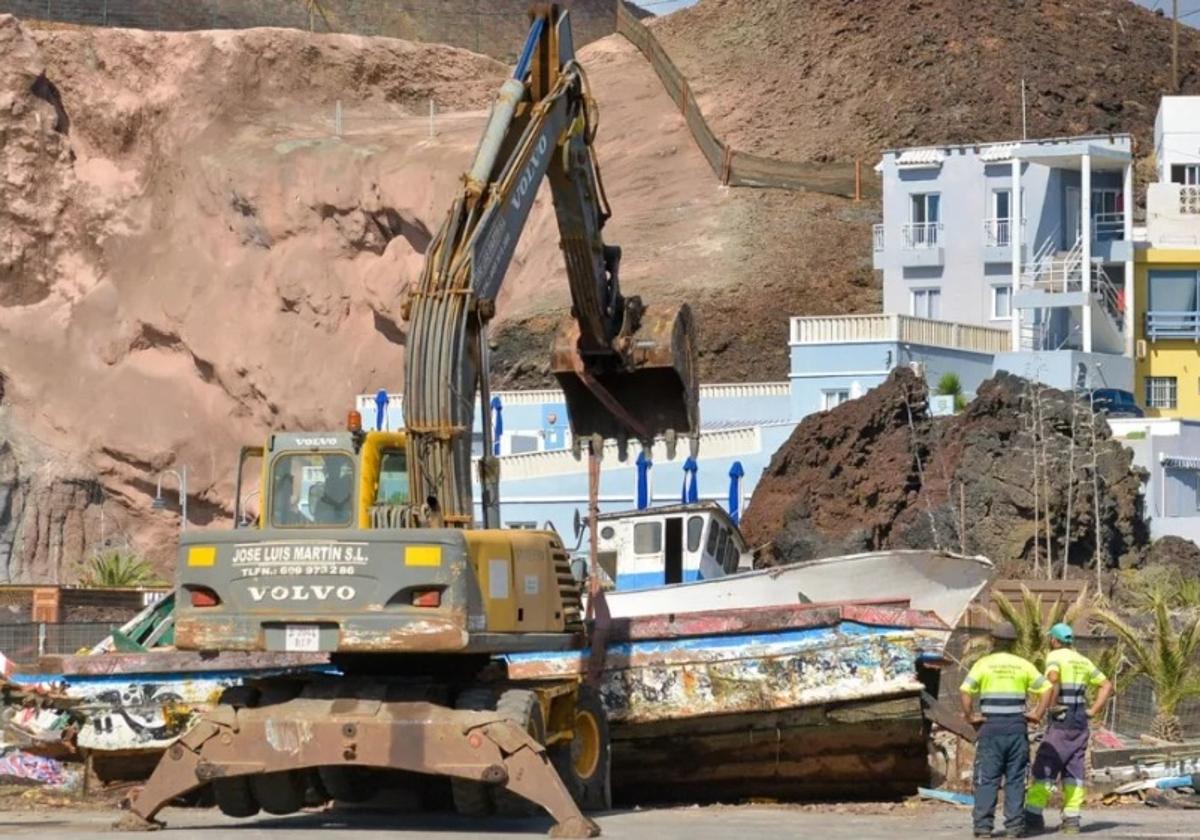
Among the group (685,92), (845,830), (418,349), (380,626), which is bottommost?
(845,830)

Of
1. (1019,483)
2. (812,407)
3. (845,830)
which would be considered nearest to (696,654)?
(845,830)

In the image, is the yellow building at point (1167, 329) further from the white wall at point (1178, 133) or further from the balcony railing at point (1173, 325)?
the white wall at point (1178, 133)

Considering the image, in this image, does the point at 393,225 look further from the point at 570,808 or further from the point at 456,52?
the point at 570,808

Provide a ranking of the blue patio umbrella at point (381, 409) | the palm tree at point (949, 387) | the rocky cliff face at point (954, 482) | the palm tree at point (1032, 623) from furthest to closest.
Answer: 1. the palm tree at point (949, 387)
2. the blue patio umbrella at point (381, 409)
3. the rocky cliff face at point (954, 482)
4. the palm tree at point (1032, 623)

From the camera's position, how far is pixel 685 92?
86.2m

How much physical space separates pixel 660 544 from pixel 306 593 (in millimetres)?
12144

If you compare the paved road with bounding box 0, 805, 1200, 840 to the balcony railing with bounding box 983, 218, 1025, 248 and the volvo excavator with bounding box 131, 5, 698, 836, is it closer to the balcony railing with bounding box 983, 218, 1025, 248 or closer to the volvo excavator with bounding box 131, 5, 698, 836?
the volvo excavator with bounding box 131, 5, 698, 836

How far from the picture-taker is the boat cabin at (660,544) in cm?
2970

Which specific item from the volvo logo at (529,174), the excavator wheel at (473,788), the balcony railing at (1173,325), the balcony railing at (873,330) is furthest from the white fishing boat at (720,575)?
the balcony railing at (1173,325)

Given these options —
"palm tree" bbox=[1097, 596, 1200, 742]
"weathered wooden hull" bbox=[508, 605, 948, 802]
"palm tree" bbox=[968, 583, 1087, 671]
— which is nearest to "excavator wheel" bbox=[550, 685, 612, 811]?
"weathered wooden hull" bbox=[508, 605, 948, 802]

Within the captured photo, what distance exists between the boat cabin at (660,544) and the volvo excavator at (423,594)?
753 centimetres

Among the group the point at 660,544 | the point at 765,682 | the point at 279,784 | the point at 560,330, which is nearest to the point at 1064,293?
the point at 660,544

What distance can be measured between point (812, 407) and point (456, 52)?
137 feet

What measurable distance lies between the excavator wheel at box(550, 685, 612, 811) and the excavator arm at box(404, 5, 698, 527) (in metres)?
1.70
